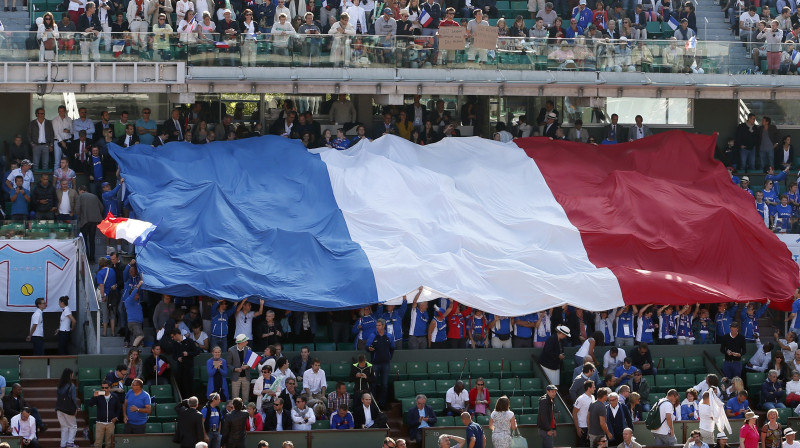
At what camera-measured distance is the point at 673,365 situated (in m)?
28.9

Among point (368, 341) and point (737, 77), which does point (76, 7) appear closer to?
point (368, 341)

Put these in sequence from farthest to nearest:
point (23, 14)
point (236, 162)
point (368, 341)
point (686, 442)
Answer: point (23, 14), point (236, 162), point (368, 341), point (686, 442)

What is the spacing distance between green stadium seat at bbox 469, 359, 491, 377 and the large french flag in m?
1.01

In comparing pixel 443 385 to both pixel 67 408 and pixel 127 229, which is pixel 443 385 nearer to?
pixel 127 229

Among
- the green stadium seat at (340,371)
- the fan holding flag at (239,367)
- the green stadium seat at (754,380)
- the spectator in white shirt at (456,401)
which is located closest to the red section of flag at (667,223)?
the green stadium seat at (754,380)

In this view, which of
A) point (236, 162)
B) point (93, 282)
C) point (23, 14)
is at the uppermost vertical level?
point (23, 14)

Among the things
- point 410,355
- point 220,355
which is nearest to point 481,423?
point 410,355

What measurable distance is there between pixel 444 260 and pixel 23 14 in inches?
467

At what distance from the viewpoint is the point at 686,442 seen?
2520 centimetres

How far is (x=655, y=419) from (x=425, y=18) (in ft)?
40.4

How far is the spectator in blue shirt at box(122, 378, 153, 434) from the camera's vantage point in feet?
78.9

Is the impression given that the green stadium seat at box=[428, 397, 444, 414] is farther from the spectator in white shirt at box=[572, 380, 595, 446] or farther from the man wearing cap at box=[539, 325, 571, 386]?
the spectator in white shirt at box=[572, 380, 595, 446]

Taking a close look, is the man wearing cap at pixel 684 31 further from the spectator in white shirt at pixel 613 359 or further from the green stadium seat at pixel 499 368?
the green stadium seat at pixel 499 368

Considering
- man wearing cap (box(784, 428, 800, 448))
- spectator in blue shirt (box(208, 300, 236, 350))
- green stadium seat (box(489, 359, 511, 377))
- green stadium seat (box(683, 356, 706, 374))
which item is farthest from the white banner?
man wearing cap (box(784, 428, 800, 448))
